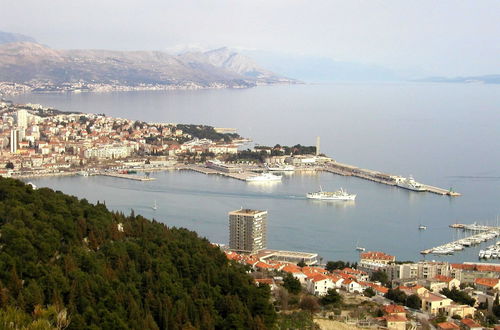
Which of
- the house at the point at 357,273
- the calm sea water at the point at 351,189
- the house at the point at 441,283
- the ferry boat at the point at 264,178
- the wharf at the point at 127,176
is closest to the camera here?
the house at the point at 441,283

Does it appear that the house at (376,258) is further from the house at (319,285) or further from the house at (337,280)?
the house at (319,285)

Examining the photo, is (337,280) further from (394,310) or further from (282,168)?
(282,168)

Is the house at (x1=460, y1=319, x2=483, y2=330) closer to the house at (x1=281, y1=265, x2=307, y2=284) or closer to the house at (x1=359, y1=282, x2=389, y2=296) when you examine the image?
the house at (x1=359, y1=282, x2=389, y2=296)

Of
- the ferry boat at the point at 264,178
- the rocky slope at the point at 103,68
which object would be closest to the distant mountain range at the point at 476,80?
the rocky slope at the point at 103,68

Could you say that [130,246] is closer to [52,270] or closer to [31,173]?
[52,270]

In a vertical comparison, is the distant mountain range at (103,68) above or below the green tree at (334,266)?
above

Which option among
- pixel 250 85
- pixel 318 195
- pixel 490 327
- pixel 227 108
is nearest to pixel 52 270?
pixel 490 327
